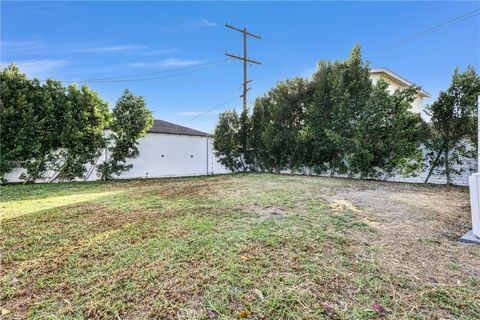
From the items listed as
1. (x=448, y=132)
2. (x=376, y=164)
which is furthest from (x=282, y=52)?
(x=448, y=132)

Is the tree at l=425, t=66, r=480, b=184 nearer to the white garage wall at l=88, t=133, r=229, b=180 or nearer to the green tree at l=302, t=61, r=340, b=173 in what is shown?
the green tree at l=302, t=61, r=340, b=173

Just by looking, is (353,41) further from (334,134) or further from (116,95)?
(116,95)

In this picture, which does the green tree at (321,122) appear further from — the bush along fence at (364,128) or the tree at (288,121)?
the tree at (288,121)

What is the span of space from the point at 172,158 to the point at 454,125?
38.9ft

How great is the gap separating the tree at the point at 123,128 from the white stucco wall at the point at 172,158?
39 centimetres

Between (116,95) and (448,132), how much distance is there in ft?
41.7

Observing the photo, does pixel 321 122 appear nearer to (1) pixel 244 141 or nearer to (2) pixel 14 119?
(1) pixel 244 141

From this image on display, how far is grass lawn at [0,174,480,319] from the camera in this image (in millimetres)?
1636

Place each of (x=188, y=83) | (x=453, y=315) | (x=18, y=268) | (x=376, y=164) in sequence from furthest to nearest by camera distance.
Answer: (x=188, y=83)
(x=376, y=164)
(x=18, y=268)
(x=453, y=315)

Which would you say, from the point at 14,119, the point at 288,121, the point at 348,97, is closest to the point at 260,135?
the point at 288,121

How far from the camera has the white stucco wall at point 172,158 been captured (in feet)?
38.3

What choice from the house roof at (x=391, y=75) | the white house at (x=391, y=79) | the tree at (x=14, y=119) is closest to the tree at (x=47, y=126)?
the tree at (x=14, y=119)

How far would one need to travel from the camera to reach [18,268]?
2.20 metres

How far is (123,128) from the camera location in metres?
10.3
